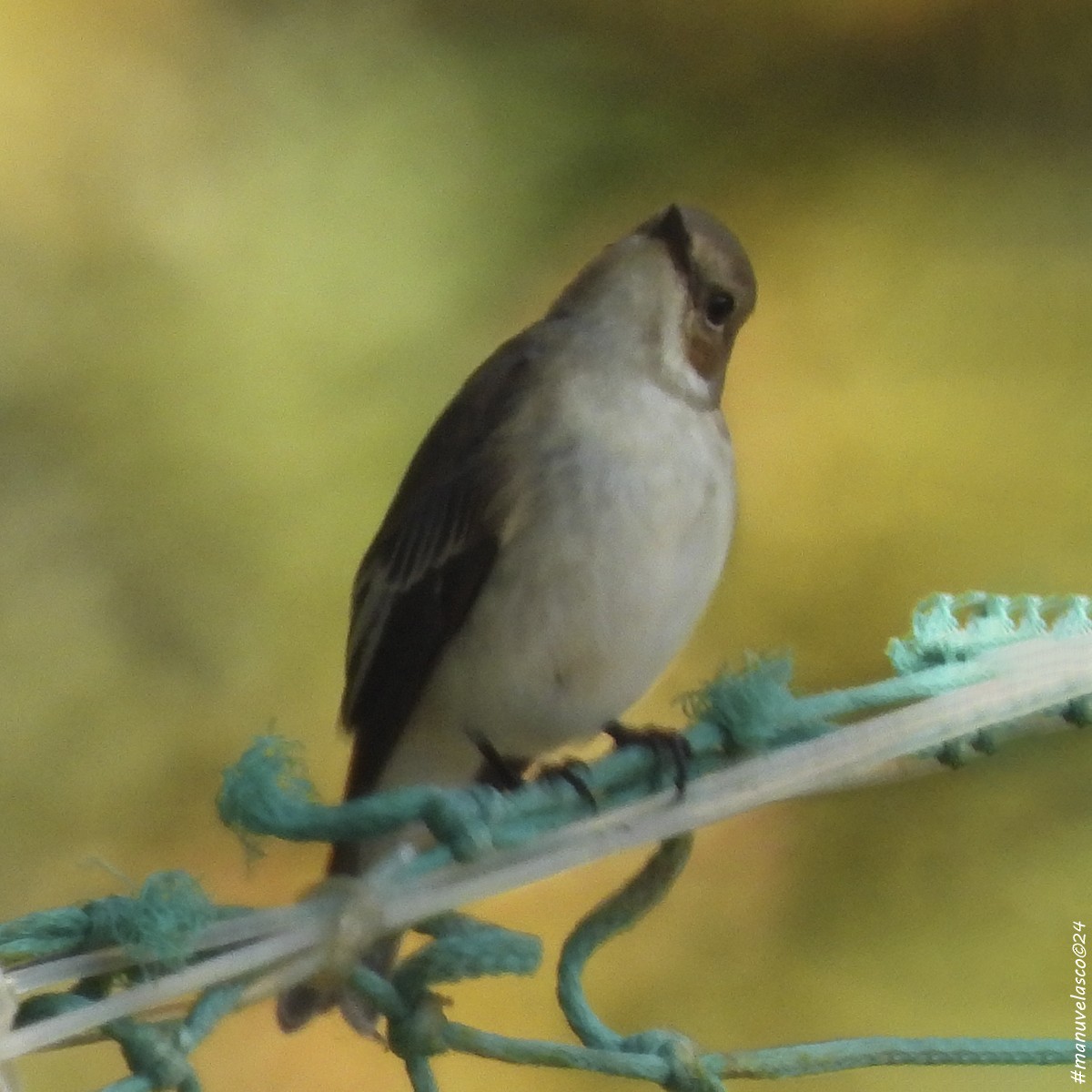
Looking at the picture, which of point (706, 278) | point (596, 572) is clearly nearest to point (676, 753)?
point (596, 572)

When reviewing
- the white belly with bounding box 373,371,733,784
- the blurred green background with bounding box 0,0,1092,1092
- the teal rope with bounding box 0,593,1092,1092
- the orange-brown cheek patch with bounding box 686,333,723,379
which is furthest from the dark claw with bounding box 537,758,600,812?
the blurred green background with bounding box 0,0,1092,1092

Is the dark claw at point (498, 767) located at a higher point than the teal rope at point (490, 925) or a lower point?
higher

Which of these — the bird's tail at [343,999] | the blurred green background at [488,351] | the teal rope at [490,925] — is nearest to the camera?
the teal rope at [490,925]

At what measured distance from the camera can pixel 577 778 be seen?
411 mm

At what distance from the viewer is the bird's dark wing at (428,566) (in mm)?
585

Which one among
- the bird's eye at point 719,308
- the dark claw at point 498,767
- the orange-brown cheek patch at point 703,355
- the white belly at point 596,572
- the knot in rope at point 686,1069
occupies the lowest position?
the knot in rope at point 686,1069

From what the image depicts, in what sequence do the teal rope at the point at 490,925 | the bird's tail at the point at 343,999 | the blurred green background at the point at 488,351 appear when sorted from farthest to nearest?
the blurred green background at the point at 488,351 < the bird's tail at the point at 343,999 < the teal rope at the point at 490,925

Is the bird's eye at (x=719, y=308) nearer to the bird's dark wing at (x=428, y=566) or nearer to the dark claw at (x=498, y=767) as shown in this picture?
the bird's dark wing at (x=428, y=566)

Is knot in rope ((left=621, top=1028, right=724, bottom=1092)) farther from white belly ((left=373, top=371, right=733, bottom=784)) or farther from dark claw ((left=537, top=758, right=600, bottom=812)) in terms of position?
white belly ((left=373, top=371, right=733, bottom=784))

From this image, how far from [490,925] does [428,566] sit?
247mm

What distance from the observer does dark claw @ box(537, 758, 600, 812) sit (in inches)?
15.8

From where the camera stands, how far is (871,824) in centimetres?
85

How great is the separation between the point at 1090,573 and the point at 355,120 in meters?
0.60

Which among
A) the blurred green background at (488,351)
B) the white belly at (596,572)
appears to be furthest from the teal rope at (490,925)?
the blurred green background at (488,351)
